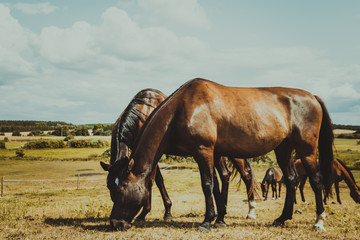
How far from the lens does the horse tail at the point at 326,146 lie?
6.95 metres

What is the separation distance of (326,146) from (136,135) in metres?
4.80

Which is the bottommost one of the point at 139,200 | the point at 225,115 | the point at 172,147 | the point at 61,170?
the point at 61,170

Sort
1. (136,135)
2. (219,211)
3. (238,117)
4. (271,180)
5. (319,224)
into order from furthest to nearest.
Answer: (271,180), (136,135), (219,211), (319,224), (238,117)

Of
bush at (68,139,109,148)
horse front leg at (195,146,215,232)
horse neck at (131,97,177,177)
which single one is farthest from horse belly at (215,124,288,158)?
bush at (68,139,109,148)

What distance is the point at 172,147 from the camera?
592 centimetres

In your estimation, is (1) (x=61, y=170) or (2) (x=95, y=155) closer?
(1) (x=61, y=170)

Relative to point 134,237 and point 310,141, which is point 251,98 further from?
point 134,237

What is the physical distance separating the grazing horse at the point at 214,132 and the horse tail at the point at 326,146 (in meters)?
0.05

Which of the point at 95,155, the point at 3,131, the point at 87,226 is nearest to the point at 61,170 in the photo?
the point at 95,155

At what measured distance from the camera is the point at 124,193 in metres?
5.34

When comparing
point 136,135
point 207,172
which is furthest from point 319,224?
point 136,135

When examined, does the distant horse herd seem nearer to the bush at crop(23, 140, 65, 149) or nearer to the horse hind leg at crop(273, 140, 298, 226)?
the horse hind leg at crop(273, 140, 298, 226)

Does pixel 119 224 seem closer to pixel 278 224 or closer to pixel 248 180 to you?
pixel 278 224

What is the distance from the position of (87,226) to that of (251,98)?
4.45 metres
